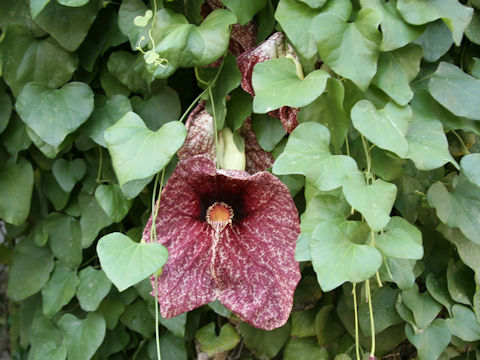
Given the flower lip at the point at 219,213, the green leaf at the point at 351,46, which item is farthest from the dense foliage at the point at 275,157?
the flower lip at the point at 219,213

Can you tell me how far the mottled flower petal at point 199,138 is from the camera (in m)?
0.86

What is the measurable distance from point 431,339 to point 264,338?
33 centimetres

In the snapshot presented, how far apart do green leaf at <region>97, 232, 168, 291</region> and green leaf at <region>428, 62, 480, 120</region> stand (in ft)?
1.58

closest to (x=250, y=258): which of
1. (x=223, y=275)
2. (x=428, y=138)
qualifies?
(x=223, y=275)

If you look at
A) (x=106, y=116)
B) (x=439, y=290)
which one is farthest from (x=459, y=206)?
(x=106, y=116)

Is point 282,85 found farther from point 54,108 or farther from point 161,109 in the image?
point 54,108

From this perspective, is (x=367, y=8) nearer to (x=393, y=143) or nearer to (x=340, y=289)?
(x=393, y=143)

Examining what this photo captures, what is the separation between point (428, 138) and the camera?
0.74m

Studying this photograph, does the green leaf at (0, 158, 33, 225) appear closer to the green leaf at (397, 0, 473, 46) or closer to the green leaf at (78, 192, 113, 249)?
the green leaf at (78, 192, 113, 249)

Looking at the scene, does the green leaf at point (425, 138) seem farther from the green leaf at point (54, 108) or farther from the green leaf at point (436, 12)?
the green leaf at point (54, 108)

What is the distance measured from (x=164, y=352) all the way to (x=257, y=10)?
2.37 feet

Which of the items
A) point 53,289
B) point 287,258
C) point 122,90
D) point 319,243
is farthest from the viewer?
point 53,289

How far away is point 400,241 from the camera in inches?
27.2

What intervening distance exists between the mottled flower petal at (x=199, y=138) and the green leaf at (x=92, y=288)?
1.09 feet
